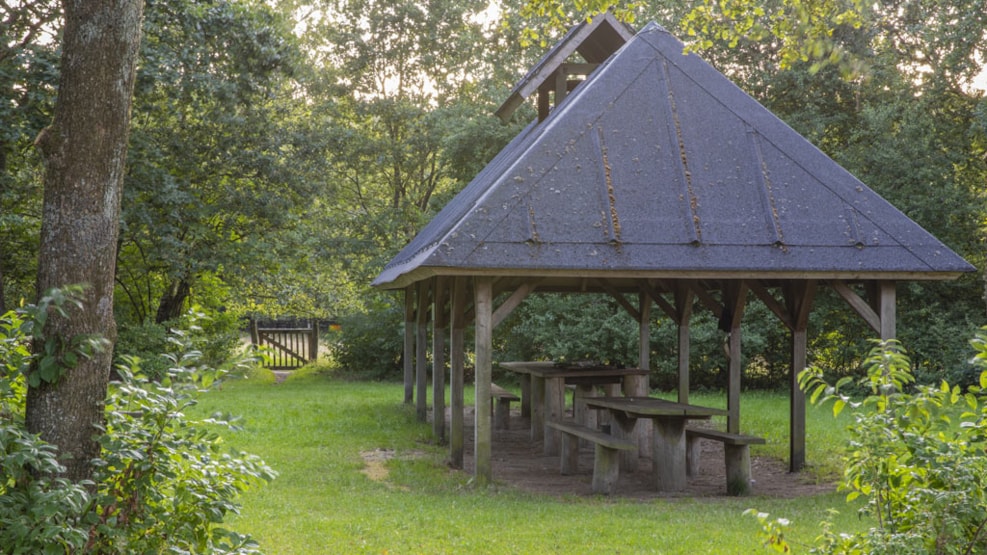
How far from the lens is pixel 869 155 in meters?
20.9

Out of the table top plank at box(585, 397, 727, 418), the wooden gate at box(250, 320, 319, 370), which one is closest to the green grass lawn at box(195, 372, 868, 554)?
the table top plank at box(585, 397, 727, 418)

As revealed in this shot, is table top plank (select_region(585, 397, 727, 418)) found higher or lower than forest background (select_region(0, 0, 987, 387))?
lower

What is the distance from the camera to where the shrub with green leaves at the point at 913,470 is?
155 inches

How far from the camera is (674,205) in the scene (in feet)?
33.1

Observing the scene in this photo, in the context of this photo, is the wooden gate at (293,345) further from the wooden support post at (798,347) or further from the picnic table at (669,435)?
the picnic table at (669,435)

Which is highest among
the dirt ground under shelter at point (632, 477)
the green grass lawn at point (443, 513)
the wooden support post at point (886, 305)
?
the wooden support post at point (886, 305)

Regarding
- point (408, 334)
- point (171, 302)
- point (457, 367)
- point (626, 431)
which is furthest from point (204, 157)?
point (626, 431)

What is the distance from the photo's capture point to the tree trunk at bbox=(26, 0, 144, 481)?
178 inches

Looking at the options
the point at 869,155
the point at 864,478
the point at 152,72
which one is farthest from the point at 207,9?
the point at 864,478

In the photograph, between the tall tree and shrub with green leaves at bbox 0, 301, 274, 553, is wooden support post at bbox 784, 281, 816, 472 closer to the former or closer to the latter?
shrub with green leaves at bbox 0, 301, 274, 553

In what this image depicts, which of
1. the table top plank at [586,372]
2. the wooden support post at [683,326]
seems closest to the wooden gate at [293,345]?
the table top plank at [586,372]

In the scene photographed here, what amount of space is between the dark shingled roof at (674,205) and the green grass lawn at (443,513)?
2.19 metres

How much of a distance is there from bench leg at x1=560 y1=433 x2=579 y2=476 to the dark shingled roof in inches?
107

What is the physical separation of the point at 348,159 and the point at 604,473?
2120 cm
